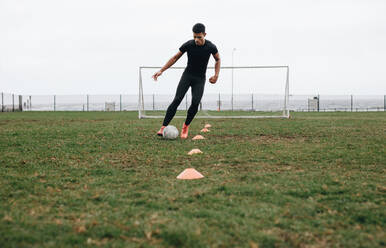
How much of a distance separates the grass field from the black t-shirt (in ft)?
8.43

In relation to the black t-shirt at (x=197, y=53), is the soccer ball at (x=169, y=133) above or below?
below

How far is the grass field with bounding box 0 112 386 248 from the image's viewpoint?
214 cm

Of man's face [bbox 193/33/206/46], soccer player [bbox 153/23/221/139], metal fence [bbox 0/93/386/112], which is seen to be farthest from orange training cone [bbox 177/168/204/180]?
metal fence [bbox 0/93/386/112]

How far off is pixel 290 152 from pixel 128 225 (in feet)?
12.1

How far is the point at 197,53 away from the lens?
23.0 ft

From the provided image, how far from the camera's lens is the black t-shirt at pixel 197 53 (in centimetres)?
699

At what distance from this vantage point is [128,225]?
91.7 inches

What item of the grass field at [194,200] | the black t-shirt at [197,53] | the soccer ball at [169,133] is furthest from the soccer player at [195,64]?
the grass field at [194,200]

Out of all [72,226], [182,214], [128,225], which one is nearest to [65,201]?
[72,226]

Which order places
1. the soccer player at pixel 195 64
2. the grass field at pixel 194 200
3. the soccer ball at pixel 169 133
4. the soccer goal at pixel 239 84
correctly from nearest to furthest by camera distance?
1. the grass field at pixel 194 200
2. the soccer player at pixel 195 64
3. the soccer ball at pixel 169 133
4. the soccer goal at pixel 239 84

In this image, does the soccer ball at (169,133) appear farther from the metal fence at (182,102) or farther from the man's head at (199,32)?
the metal fence at (182,102)

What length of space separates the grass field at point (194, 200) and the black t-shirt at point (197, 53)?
257 cm

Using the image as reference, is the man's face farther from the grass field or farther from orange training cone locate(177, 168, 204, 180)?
orange training cone locate(177, 168, 204, 180)

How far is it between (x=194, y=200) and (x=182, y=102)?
36.8 metres
